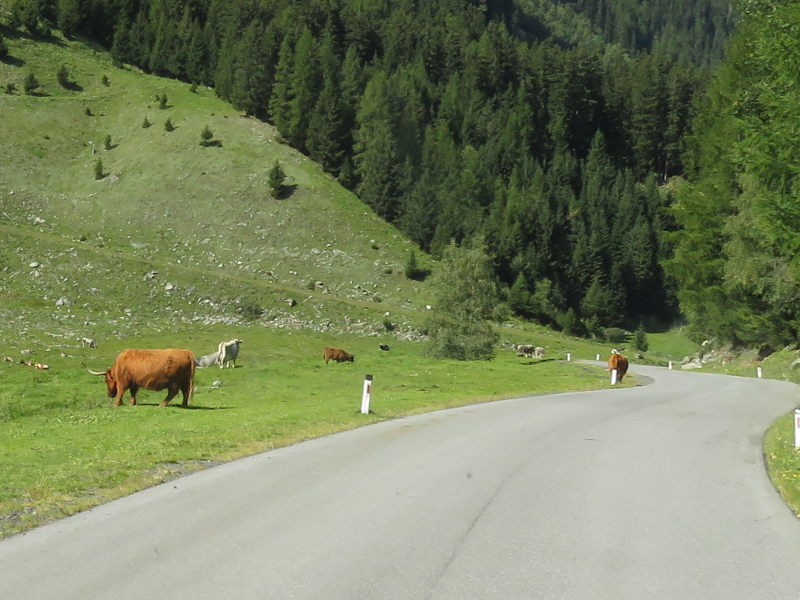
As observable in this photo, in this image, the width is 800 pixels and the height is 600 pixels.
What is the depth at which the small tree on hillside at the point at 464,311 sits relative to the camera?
55219 millimetres

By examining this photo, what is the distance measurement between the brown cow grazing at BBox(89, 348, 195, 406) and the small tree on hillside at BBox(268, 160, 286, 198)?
70613 mm

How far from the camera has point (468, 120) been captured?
134m

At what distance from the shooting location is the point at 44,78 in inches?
4683

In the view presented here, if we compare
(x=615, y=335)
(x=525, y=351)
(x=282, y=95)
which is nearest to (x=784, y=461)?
(x=525, y=351)

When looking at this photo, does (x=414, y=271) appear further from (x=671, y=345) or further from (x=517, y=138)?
(x=517, y=138)

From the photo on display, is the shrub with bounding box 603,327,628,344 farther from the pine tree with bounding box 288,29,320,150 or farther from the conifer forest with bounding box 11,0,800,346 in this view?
the pine tree with bounding box 288,29,320,150

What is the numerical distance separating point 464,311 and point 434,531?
46683 mm

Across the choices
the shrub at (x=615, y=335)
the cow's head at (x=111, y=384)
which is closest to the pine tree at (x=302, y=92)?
the shrub at (x=615, y=335)

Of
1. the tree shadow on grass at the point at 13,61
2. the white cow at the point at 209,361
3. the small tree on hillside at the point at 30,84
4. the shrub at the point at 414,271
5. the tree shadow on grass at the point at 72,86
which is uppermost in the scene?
the tree shadow on grass at the point at 13,61

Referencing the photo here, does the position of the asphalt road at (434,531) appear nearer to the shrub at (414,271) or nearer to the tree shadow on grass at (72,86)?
the shrub at (414,271)

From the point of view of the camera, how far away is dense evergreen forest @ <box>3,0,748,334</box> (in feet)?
336

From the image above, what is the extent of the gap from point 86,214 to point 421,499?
84.8 meters

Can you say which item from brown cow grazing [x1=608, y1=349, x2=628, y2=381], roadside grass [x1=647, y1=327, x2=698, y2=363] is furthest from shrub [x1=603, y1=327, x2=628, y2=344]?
brown cow grazing [x1=608, y1=349, x2=628, y2=381]

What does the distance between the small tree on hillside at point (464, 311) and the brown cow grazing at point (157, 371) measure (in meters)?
31.8
